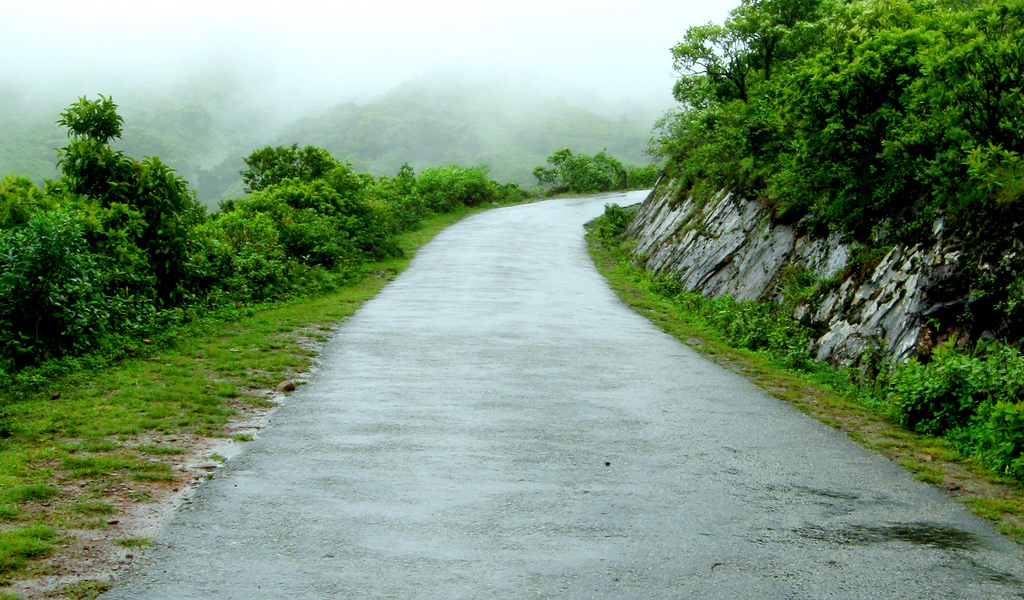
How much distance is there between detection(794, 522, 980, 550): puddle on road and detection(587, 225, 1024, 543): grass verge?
427 mm

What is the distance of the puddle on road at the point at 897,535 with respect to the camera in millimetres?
5840

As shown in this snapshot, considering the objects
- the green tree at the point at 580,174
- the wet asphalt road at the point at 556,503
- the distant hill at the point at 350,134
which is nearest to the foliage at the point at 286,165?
the wet asphalt road at the point at 556,503

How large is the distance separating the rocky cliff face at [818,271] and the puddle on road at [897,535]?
16.8 feet

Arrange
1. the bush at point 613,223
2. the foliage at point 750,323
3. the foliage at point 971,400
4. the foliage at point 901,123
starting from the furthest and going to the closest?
the bush at point 613,223, the foliage at point 750,323, the foliage at point 901,123, the foliage at point 971,400

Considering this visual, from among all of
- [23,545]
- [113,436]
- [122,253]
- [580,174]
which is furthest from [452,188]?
[23,545]

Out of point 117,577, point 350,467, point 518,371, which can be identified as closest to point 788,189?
point 518,371

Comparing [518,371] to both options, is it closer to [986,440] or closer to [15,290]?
A: [986,440]

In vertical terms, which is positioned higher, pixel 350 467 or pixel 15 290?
pixel 15 290

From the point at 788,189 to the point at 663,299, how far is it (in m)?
5.40

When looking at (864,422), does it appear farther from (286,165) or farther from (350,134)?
Answer: (350,134)

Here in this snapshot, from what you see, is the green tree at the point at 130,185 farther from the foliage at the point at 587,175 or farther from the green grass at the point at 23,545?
the foliage at the point at 587,175

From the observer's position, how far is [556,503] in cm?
637

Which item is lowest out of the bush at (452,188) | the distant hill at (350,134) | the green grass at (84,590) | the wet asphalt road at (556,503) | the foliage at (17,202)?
the wet asphalt road at (556,503)

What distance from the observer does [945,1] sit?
60.2 ft
